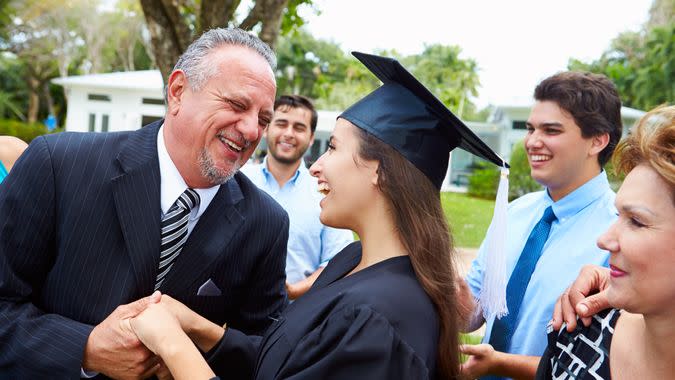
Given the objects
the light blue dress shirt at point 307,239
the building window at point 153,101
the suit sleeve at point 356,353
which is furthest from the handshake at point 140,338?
the building window at point 153,101

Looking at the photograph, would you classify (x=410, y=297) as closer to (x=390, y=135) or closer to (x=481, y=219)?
(x=390, y=135)

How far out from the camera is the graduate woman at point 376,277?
6.10 feet

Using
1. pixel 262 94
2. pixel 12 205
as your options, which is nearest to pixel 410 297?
pixel 262 94

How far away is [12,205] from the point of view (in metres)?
2.25

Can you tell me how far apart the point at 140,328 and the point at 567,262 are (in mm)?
2068

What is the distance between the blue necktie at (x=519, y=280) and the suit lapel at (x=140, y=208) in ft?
5.93

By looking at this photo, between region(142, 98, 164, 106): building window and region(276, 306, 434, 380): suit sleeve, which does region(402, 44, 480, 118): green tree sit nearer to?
region(142, 98, 164, 106): building window

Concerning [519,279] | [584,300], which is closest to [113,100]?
[519,279]

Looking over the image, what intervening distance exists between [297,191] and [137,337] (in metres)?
3.27

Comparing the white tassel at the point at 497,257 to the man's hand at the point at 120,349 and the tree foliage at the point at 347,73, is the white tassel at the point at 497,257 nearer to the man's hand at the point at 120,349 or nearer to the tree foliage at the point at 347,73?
the man's hand at the point at 120,349

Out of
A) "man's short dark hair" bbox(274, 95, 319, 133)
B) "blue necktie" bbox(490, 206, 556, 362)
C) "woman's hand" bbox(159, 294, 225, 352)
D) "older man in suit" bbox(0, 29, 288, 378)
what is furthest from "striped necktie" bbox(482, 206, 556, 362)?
"man's short dark hair" bbox(274, 95, 319, 133)

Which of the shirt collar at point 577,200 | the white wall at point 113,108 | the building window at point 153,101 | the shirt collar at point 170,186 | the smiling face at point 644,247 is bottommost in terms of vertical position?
the white wall at point 113,108

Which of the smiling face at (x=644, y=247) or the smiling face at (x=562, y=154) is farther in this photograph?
the smiling face at (x=562, y=154)

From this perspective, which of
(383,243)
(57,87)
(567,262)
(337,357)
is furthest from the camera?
(57,87)
